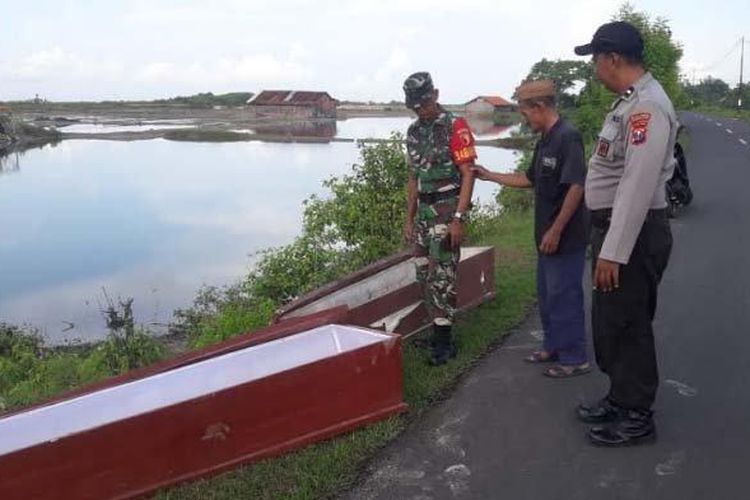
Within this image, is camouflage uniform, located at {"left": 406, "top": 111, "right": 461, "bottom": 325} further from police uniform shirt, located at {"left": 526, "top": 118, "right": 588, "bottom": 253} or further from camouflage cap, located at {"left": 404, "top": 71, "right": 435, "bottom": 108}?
police uniform shirt, located at {"left": 526, "top": 118, "right": 588, "bottom": 253}

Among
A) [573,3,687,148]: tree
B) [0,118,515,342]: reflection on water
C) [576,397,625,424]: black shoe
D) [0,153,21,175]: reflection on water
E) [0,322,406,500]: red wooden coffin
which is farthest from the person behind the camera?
[0,153,21,175]: reflection on water

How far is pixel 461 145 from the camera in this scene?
424 centimetres

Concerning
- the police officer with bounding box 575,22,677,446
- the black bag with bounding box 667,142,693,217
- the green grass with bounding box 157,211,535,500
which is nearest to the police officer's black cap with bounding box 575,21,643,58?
the police officer with bounding box 575,22,677,446

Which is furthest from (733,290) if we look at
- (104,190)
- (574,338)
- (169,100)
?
(169,100)

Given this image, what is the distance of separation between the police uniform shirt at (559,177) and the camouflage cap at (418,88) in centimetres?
71

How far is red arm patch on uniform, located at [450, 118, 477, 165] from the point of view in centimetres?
424

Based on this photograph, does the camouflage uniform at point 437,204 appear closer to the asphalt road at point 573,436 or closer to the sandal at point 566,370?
the asphalt road at point 573,436

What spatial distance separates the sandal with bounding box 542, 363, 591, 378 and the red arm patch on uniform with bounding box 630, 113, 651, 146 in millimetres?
1712

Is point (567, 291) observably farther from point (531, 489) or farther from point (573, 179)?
point (531, 489)

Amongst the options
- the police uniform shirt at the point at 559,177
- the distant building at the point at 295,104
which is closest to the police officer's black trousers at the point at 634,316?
the police uniform shirt at the point at 559,177

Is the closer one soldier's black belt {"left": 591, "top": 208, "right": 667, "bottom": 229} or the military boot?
soldier's black belt {"left": 591, "top": 208, "right": 667, "bottom": 229}

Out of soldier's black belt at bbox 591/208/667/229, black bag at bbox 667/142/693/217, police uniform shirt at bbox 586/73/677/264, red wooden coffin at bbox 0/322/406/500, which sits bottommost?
red wooden coffin at bbox 0/322/406/500

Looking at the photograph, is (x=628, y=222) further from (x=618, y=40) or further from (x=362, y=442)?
(x=362, y=442)

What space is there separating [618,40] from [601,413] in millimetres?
1772
